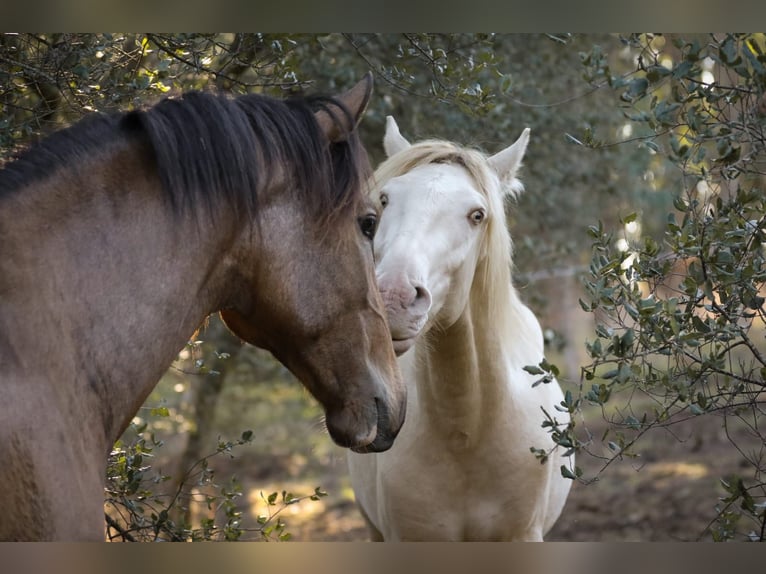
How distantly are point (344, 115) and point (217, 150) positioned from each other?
287 mm

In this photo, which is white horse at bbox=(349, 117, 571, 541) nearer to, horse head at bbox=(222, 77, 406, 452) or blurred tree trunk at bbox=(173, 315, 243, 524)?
horse head at bbox=(222, 77, 406, 452)

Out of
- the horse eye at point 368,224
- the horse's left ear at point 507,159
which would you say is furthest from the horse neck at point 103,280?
the horse's left ear at point 507,159

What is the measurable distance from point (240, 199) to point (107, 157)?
0.81ft

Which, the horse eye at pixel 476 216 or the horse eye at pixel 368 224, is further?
the horse eye at pixel 476 216

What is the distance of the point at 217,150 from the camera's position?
1592 millimetres

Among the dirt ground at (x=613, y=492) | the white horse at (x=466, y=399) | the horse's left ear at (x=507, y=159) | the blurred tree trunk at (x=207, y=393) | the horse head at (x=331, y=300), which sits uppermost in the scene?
the horse head at (x=331, y=300)

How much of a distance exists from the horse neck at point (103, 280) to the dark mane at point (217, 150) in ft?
0.12

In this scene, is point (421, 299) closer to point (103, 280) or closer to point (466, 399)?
point (466, 399)

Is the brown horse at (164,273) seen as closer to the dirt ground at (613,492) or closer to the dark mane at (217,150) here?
the dark mane at (217,150)

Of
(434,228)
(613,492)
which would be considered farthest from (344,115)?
(613,492)

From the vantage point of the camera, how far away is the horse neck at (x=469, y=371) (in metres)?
2.81

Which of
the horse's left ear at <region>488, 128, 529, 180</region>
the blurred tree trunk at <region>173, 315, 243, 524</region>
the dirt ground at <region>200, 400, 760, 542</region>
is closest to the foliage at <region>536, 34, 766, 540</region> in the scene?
the horse's left ear at <region>488, 128, 529, 180</region>

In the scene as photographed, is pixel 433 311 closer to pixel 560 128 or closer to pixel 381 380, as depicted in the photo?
pixel 381 380
